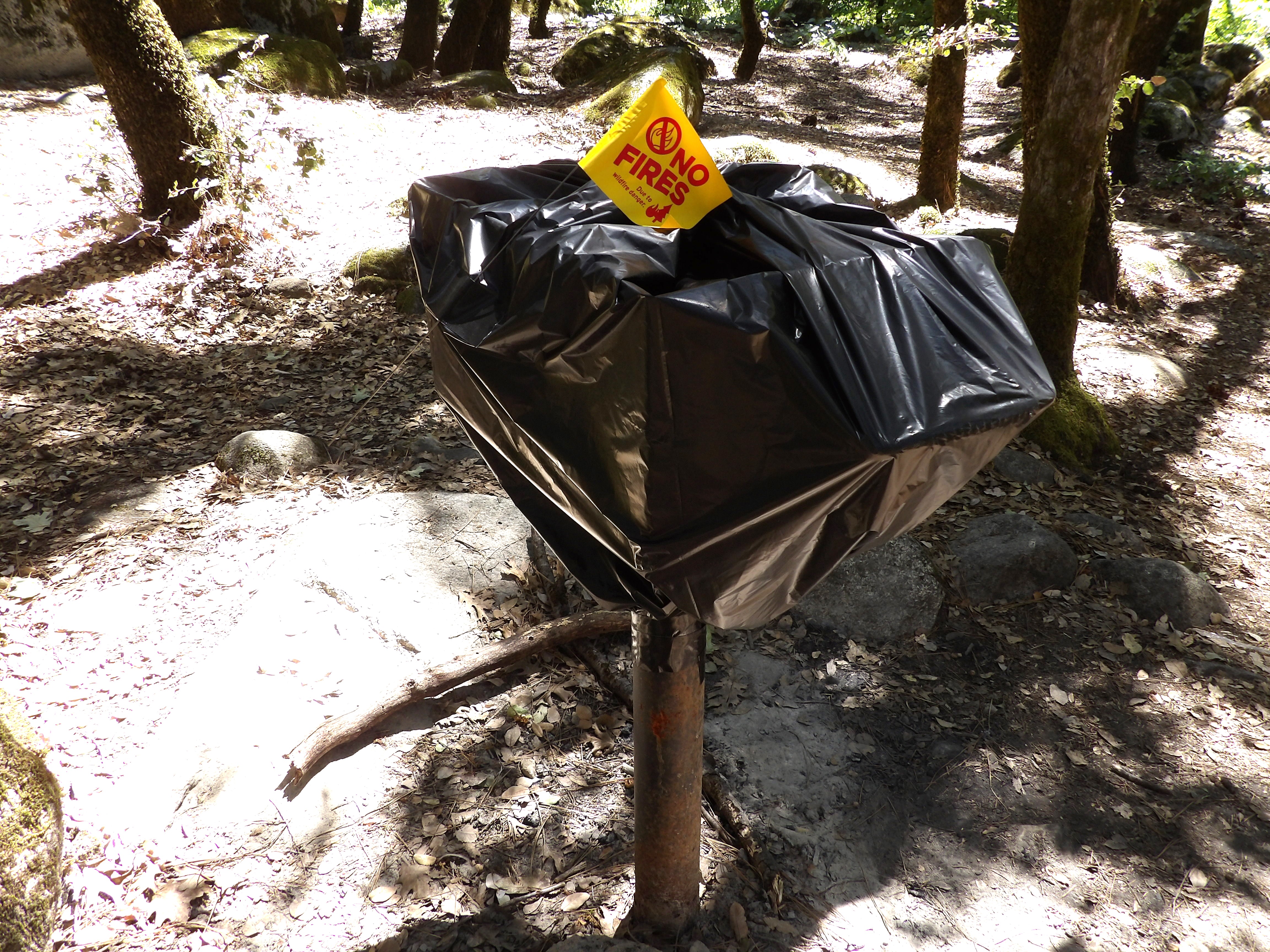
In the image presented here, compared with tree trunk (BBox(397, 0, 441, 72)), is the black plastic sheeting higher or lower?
lower

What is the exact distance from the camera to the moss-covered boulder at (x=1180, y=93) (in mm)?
11188

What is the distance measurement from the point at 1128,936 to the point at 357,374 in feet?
15.0

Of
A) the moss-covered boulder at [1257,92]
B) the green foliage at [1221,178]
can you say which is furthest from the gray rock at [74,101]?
the moss-covered boulder at [1257,92]

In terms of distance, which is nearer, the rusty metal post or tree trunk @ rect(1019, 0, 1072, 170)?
the rusty metal post

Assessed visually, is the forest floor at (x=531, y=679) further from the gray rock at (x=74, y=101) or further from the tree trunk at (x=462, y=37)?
Answer: the tree trunk at (x=462, y=37)

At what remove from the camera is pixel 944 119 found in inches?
285

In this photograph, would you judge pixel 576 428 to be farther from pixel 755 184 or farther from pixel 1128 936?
pixel 1128 936

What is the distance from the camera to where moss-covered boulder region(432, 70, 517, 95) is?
10602mm

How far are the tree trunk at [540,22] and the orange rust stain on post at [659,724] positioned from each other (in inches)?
631

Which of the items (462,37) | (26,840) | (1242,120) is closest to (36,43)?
(462,37)

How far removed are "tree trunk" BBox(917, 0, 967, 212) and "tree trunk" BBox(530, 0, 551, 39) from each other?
391 inches

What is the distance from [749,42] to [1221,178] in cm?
745

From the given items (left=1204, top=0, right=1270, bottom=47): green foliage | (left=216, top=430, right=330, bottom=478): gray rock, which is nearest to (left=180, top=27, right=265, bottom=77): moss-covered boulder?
(left=216, top=430, right=330, bottom=478): gray rock

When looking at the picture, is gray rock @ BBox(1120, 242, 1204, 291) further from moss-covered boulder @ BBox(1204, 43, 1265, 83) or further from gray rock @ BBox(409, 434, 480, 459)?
moss-covered boulder @ BBox(1204, 43, 1265, 83)
